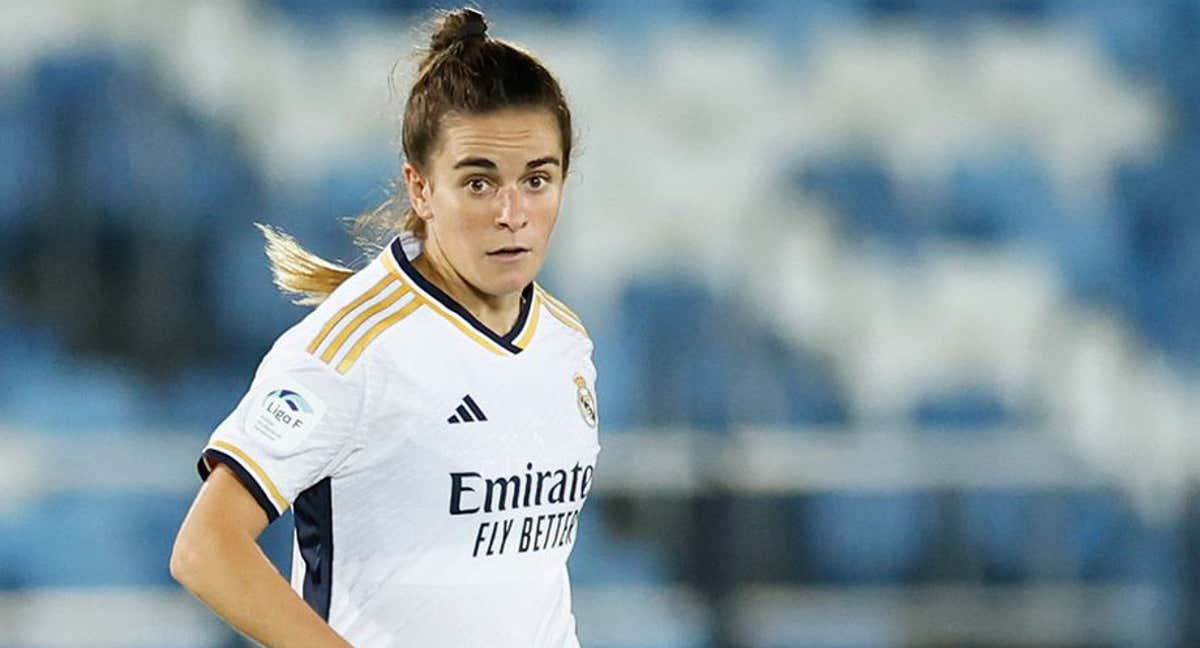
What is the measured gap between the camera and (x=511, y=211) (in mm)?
2059

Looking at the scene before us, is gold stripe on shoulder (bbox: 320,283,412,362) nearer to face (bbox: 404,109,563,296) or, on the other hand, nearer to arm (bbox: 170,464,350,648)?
face (bbox: 404,109,563,296)

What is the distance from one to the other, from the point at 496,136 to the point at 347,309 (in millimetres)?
240

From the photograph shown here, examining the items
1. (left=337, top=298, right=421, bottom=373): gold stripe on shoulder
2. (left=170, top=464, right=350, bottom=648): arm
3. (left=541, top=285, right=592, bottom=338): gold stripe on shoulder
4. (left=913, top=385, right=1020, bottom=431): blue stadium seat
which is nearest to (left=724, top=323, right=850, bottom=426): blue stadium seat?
(left=913, top=385, right=1020, bottom=431): blue stadium seat

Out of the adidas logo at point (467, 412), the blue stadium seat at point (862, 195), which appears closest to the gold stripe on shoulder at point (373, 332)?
the adidas logo at point (467, 412)

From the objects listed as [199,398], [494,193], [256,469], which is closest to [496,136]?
[494,193]

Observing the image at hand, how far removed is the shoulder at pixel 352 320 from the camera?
6.48 feet

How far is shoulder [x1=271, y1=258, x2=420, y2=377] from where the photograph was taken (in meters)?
1.97

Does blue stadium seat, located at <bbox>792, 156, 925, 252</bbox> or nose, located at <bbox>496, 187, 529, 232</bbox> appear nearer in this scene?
nose, located at <bbox>496, 187, 529, 232</bbox>

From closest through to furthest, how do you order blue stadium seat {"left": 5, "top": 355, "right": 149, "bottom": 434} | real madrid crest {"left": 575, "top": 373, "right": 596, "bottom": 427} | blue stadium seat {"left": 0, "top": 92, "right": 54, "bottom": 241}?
real madrid crest {"left": 575, "top": 373, "right": 596, "bottom": 427}
blue stadium seat {"left": 5, "top": 355, "right": 149, "bottom": 434}
blue stadium seat {"left": 0, "top": 92, "right": 54, "bottom": 241}

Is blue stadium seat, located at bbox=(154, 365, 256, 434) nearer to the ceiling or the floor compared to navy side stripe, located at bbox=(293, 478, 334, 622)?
nearer to the ceiling

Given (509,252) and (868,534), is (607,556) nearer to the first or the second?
(868,534)

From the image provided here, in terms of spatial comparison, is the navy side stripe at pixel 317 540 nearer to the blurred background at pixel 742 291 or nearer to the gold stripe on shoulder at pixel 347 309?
the gold stripe on shoulder at pixel 347 309

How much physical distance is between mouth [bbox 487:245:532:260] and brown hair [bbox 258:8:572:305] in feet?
0.39

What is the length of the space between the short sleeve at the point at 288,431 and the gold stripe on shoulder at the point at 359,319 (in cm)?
2
